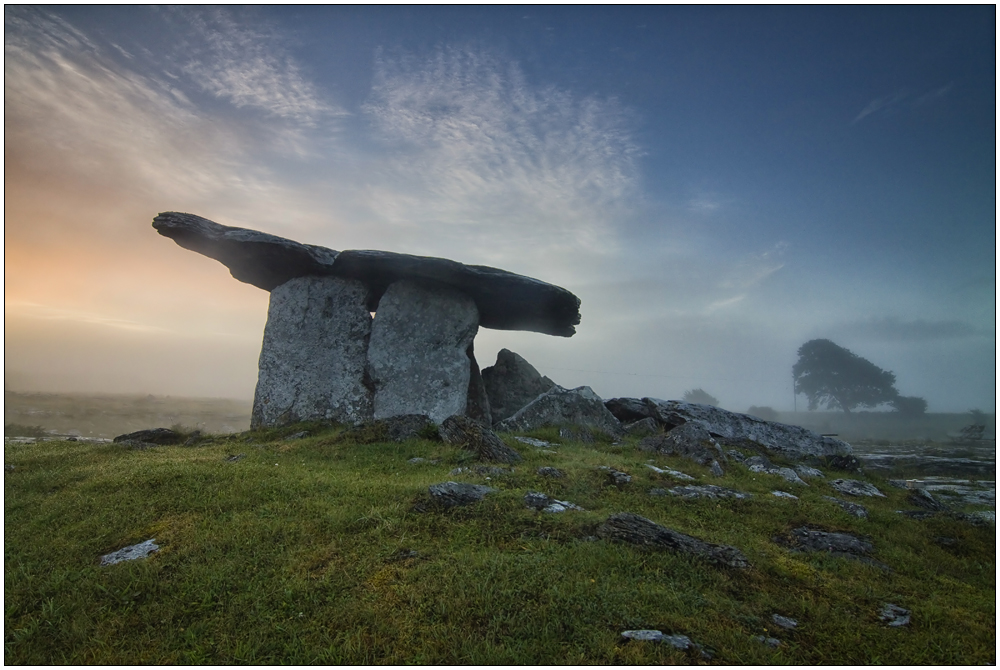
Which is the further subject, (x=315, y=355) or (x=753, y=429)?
(x=753, y=429)

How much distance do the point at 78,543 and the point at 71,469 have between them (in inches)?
183

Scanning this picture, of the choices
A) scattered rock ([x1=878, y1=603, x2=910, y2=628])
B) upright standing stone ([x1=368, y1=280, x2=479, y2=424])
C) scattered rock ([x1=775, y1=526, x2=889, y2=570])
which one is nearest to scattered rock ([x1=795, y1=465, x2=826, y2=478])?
scattered rock ([x1=775, y1=526, x2=889, y2=570])

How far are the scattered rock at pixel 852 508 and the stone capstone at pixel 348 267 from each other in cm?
1063

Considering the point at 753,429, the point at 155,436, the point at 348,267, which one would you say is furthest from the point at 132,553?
the point at 753,429

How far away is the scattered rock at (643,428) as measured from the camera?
1628 centimetres

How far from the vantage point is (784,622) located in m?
4.79

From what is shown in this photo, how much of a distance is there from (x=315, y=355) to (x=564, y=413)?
326 inches

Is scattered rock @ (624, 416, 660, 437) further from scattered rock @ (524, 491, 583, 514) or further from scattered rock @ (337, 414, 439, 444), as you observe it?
scattered rock @ (524, 491, 583, 514)

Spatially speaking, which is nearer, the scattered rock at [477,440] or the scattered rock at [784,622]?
the scattered rock at [784,622]

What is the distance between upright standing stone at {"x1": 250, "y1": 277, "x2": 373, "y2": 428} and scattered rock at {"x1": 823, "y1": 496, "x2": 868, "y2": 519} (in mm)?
12514

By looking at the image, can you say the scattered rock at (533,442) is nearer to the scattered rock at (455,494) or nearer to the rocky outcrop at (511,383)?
the scattered rock at (455,494)

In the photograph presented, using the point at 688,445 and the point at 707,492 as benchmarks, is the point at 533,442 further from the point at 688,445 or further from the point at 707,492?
the point at 707,492

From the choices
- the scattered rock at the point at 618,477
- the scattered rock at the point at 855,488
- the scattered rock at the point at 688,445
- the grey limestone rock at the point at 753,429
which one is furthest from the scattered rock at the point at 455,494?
the grey limestone rock at the point at 753,429

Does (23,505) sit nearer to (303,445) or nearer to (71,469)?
(71,469)
